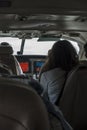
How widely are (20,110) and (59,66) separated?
2.79 meters

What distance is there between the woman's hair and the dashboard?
2862mm

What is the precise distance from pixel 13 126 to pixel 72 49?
2.83 m

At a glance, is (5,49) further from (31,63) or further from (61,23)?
(61,23)

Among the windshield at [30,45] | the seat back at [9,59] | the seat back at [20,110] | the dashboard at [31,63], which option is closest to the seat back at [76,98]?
the seat back at [20,110]

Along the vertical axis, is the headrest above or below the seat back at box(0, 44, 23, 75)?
above

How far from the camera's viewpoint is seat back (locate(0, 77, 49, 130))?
1800 millimetres

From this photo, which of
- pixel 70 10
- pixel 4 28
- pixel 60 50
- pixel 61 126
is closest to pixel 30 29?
pixel 4 28

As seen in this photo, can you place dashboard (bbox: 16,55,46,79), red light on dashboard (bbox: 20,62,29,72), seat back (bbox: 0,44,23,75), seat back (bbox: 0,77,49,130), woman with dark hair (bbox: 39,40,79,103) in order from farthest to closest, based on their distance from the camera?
red light on dashboard (bbox: 20,62,29,72) → dashboard (bbox: 16,55,46,79) → seat back (bbox: 0,44,23,75) → woman with dark hair (bbox: 39,40,79,103) → seat back (bbox: 0,77,49,130)

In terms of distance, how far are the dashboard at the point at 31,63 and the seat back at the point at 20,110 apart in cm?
557

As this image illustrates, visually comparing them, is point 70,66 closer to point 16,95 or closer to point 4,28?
point 4,28

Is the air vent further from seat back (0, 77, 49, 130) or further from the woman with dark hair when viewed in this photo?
seat back (0, 77, 49, 130)

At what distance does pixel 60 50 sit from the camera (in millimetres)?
4535

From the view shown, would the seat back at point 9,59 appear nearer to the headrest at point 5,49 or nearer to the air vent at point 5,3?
the headrest at point 5,49

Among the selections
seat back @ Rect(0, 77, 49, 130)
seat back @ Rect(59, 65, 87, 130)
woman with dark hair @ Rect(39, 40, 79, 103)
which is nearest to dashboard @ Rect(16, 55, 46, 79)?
woman with dark hair @ Rect(39, 40, 79, 103)
